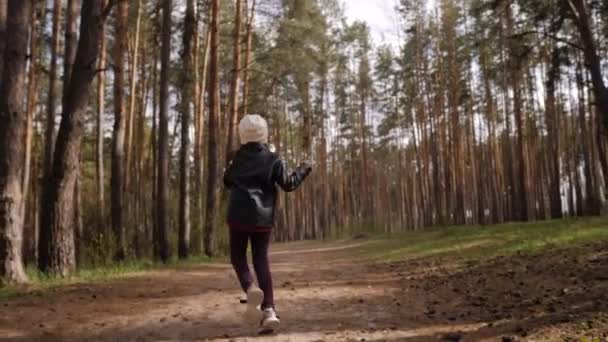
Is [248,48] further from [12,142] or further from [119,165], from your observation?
[12,142]

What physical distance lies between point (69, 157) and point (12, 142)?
95cm

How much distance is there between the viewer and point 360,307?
6508mm

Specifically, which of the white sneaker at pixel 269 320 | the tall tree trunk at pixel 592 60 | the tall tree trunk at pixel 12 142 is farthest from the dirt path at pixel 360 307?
the tall tree trunk at pixel 592 60

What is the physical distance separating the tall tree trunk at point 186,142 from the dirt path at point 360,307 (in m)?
5.03

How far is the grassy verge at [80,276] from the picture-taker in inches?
273

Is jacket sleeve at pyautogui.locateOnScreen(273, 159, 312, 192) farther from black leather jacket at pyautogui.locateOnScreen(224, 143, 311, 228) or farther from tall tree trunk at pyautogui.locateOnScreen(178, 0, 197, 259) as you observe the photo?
tall tree trunk at pyautogui.locateOnScreen(178, 0, 197, 259)

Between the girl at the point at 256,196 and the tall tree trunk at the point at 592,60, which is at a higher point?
the tall tree trunk at the point at 592,60

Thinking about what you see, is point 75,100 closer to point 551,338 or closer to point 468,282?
point 468,282

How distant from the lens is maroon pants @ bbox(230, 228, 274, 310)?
4824mm

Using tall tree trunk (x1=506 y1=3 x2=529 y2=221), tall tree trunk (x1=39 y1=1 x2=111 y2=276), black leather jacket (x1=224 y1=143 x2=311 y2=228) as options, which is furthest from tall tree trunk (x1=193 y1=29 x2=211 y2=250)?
tall tree trunk (x1=506 y1=3 x2=529 y2=221)

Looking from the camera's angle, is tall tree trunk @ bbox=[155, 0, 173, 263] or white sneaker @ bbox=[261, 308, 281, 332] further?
tall tree trunk @ bbox=[155, 0, 173, 263]

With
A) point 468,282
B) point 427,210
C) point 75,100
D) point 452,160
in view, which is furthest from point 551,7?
point 427,210

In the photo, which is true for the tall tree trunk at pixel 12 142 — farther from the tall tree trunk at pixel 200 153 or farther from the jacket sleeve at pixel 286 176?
the tall tree trunk at pixel 200 153

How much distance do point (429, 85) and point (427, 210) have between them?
8206mm
